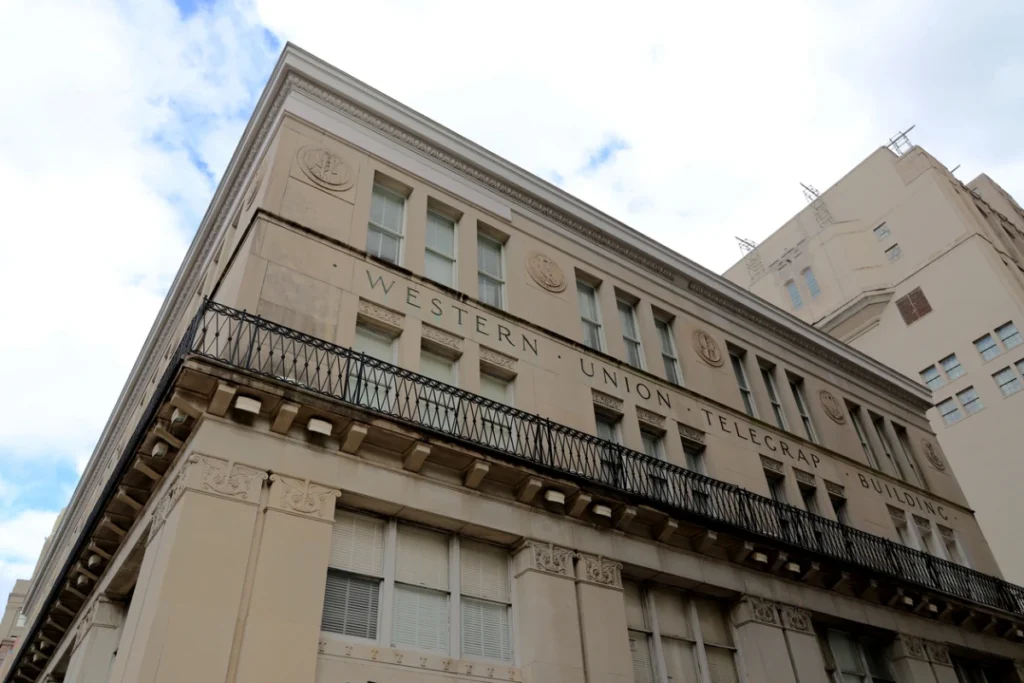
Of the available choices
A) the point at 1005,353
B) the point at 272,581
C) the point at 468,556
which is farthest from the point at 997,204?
the point at 272,581

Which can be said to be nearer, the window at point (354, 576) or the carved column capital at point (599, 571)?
the window at point (354, 576)

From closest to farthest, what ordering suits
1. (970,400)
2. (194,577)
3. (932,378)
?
(194,577) → (970,400) → (932,378)

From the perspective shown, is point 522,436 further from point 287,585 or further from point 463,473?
point 287,585

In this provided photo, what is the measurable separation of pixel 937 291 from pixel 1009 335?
15.9 ft

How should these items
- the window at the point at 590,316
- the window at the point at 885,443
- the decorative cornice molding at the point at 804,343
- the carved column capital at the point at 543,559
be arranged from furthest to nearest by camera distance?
the window at the point at 885,443
the decorative cornice molding at the point at 804,343
the window at the point at 590,316
the carved column capital at the point at 543,559

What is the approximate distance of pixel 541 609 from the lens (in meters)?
12.5

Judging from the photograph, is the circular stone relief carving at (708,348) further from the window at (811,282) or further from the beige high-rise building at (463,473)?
the window at (811,282)

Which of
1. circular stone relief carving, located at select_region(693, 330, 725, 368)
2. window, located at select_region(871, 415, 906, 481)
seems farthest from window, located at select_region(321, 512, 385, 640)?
window, located at select_region(871, 415, 906, 481)

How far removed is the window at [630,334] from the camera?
64.4 ft

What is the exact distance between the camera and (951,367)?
41.8m

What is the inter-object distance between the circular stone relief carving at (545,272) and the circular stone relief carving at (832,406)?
431 inches

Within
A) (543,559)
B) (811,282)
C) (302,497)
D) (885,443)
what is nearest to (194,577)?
(302,497)

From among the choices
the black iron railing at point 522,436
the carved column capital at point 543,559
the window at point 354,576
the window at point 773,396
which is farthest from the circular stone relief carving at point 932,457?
the window at point 354,576

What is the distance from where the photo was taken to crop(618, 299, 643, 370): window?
19641 mm
